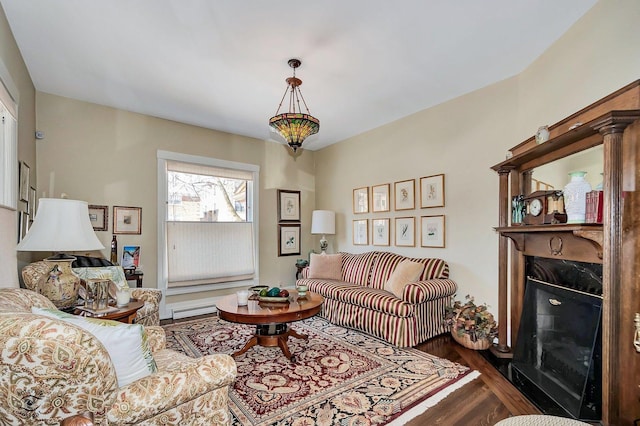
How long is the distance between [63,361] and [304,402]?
164 cm

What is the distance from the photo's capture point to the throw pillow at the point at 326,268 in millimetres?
4758

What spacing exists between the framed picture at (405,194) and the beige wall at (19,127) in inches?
161

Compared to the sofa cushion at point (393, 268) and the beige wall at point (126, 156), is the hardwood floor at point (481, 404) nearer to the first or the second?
the sofa cushion at point (393, 268)

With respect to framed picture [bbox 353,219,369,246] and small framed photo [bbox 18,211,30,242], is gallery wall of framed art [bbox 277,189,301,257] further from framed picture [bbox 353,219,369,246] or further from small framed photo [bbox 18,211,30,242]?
small framed photo [bbox 18,211,30,242]

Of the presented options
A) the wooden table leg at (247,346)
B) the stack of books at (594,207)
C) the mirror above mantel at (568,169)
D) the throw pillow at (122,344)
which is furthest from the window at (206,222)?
the stack of books at (594,207)

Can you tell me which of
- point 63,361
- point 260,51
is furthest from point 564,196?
point 63,361

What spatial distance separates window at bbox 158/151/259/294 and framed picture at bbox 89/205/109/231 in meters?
0.65

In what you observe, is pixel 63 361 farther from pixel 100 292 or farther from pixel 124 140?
pixel 124 140

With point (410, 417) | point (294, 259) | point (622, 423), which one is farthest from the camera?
point (294, 259)

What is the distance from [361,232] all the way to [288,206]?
4.70ft

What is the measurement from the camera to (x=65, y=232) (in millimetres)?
2211

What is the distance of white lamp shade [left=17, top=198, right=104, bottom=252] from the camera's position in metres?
2.15

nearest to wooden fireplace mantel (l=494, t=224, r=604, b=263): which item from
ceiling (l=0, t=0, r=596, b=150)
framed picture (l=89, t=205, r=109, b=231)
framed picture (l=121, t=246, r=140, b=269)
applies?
ceiling (l=0, t=0, r=596, b=150)

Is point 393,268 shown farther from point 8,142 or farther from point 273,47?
point 8,142
